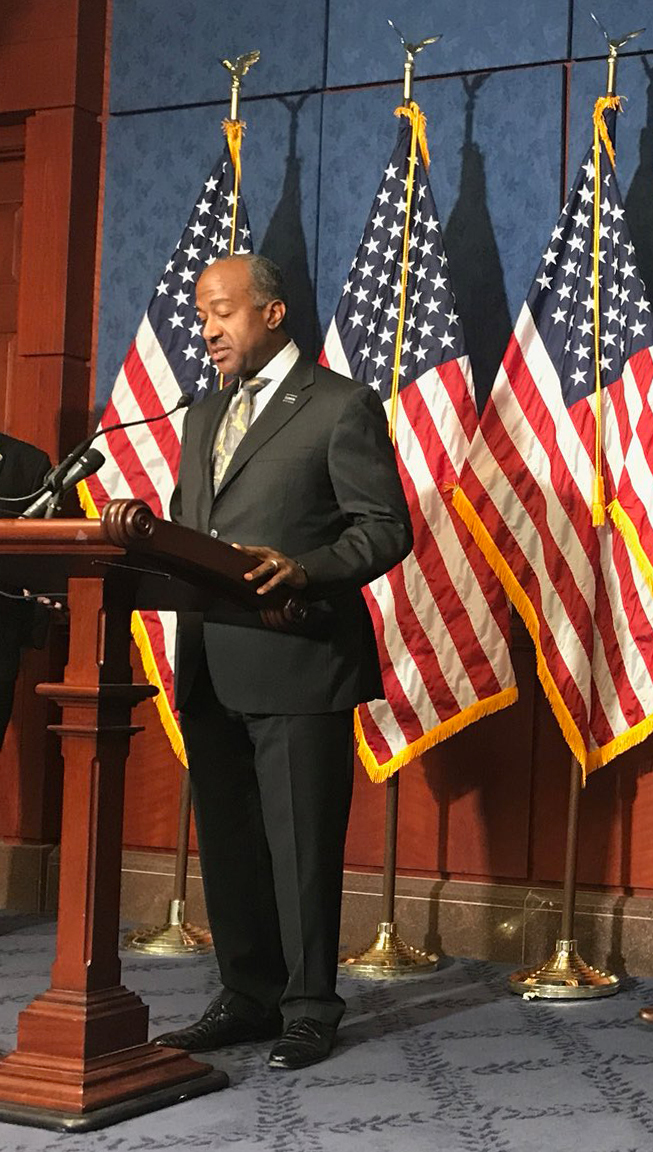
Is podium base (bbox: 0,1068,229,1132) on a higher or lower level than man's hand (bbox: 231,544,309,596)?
lower

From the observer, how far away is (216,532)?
137 inches

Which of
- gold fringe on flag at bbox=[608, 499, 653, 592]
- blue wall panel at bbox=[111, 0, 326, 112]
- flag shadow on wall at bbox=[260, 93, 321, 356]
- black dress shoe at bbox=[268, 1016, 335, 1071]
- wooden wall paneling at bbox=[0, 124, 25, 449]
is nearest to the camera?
black dress shoe at bbox=[268, 1016, 335, 1071]

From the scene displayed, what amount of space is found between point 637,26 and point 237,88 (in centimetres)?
131

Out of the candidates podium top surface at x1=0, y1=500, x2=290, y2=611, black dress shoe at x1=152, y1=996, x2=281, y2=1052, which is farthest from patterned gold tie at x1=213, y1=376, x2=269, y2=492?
black dress shoe at x1=152, y1=996, x2=281, y2=1052

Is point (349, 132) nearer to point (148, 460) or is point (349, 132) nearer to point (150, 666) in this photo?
point (148, 460)

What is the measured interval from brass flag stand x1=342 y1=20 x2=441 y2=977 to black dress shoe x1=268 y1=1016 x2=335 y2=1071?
113 centimetres

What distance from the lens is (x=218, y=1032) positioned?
350cm

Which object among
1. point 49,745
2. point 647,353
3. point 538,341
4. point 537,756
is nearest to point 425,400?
point 538,341

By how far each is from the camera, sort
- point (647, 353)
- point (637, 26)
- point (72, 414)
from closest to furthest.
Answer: point (647, 353) → point (637, 26) → point (72, 414)

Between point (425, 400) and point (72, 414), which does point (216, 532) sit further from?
point (72, 414)

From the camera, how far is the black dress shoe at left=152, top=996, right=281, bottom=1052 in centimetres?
344

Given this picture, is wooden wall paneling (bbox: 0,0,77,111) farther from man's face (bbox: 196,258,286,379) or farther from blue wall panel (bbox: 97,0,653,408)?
man's face (bbox: 196,258,286,379)

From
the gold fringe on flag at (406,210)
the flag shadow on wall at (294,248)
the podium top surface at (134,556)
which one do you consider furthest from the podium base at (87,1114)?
the flag shadow on wall at (294,248)

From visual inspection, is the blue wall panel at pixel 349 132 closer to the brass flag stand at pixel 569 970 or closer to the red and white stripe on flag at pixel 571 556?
the red and white stripe on flag at pixel 571 556
